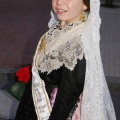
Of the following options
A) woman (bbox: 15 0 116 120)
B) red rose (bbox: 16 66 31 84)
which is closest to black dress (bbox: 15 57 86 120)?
woman (bbox: 15 0 116 120)

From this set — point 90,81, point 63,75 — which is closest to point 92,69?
point 90,81

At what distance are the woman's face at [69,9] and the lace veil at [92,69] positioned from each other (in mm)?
76

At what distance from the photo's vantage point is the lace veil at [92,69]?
1685mm

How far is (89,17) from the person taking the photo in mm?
1736

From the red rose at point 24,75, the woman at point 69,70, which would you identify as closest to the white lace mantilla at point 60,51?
the woman at point 69,70

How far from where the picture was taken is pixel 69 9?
5.71ft

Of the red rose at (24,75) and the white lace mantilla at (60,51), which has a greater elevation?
the white lace mantilla at (60,51)

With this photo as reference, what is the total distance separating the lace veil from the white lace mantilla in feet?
0.16

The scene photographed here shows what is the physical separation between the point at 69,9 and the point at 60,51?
0.82 feet

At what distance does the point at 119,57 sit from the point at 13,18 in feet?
16.9

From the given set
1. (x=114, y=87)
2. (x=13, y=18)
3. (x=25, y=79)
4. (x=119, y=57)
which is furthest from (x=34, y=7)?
(x=25, y=79)

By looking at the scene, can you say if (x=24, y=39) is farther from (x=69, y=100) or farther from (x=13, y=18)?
(x=69, y=100)

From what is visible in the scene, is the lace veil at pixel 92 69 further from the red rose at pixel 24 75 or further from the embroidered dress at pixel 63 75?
the red rose at pixel 24 75

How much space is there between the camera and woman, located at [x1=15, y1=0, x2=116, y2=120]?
5.45 ft
